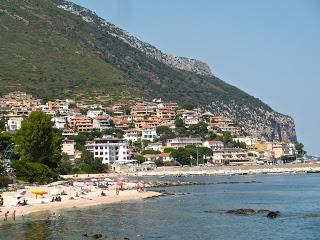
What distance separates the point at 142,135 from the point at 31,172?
97.0 meters

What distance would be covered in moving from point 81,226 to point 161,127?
13313cm

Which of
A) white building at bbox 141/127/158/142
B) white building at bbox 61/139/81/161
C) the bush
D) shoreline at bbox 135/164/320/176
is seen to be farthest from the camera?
white building at bbox 141/127/158/142

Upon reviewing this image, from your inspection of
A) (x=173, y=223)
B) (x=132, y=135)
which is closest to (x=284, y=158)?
(x=132, y=135)

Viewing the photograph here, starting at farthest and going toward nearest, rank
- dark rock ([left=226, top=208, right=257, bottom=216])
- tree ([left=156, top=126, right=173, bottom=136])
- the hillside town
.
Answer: tree ([left=156, top=126, right=173, bottom=136])
the hillside town
dark rock ([left=226, top=208, right=257, bottom=216])

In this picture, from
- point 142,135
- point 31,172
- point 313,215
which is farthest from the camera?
point 142,135

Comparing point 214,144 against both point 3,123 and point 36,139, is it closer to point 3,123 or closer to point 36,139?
point 3,123

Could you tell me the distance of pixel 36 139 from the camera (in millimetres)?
78250

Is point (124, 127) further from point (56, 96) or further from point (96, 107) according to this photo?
point (56, 96)

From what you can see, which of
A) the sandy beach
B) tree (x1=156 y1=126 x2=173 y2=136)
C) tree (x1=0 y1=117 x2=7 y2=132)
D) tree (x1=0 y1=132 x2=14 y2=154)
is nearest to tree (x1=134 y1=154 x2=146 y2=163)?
tree (x1=156 y1=126 x2=173 y2=136)

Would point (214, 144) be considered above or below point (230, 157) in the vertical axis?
above

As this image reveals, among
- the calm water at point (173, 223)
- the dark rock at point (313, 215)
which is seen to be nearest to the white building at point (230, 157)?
the calm water at point (173, 223)

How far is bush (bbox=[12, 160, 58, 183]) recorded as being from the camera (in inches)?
2928

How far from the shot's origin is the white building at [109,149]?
5625 inches

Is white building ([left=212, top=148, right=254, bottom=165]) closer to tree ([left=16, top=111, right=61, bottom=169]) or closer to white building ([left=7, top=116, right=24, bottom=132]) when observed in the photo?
white building ([left=7, top=116, right=24, bottom=132])
